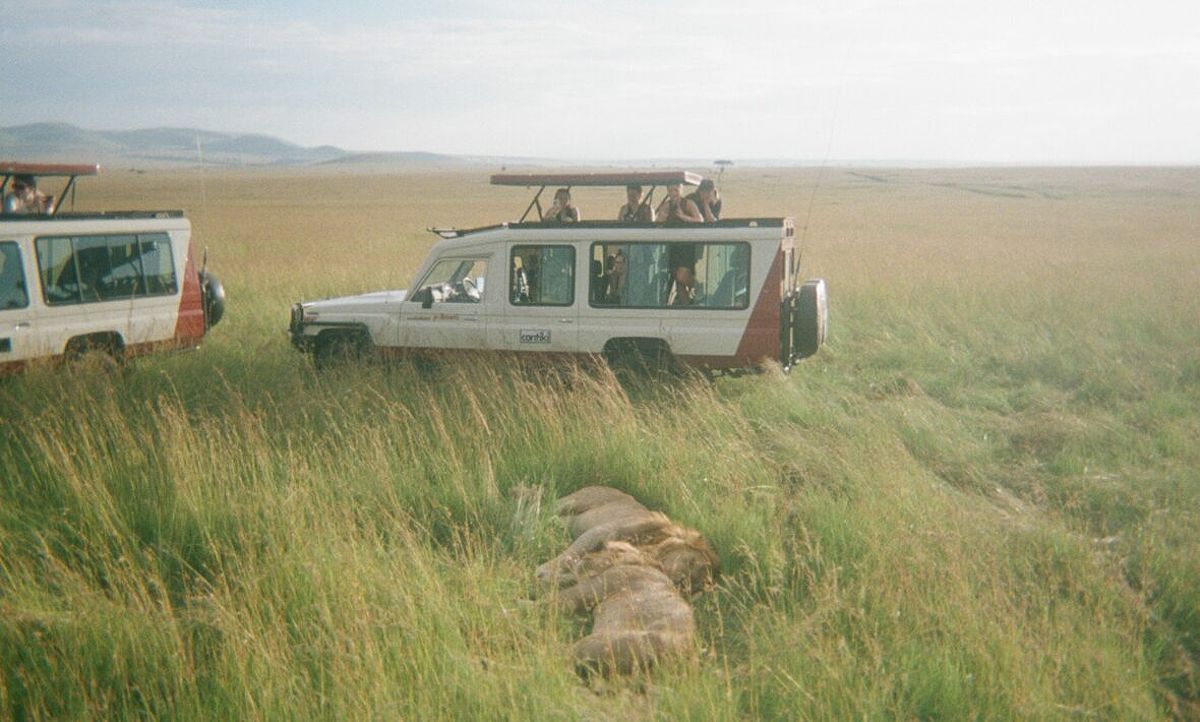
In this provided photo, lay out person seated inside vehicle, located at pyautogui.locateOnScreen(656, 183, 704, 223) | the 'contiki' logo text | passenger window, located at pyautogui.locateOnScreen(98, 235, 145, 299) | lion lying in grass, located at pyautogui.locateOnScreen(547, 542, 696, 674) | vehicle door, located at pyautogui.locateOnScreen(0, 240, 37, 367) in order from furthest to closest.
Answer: person seated inside vehicle, located at pyautogui.locateOnScreen(656, 183, 704, 223), passenger window, located at pyautogui.locateOnScreen(98, 235, 145, 299), the 'contiki' logo text, vehicle door, located at pyautogui.locateOnScreen(0, 240, 37, 367), lion lying in grass, located at pyautogui.locateOnScreen(547, 542, 696, 674)

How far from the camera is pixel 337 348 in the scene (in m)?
10.1

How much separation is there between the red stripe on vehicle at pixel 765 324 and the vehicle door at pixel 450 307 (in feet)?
8.42

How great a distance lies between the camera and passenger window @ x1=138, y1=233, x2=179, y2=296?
10.1 metres

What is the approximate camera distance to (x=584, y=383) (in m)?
8.72

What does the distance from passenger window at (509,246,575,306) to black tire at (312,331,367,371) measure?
182cm

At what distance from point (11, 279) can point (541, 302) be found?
4.94 meters

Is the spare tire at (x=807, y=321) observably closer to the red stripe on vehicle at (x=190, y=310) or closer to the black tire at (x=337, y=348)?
the black tire at (x=337, y=348)

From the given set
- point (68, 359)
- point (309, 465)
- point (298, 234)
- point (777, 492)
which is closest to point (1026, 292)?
point (777, 492)


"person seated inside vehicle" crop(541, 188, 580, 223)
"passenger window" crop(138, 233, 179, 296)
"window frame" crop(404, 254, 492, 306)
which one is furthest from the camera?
"person seated inside vehicle" crop(541, 188, 580, 223)

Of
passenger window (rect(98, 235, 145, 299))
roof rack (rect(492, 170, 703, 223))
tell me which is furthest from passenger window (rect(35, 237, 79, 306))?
roof rack (rect(492, 170, 703, 223))

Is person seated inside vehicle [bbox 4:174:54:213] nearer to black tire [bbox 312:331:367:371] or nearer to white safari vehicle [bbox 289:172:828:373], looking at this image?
black tire [bbox 312:331:367:371]

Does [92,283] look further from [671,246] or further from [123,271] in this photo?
[671,246]

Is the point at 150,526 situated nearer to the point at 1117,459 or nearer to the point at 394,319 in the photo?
the point at 394,319

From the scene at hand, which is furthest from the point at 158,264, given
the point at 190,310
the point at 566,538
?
the point at 566,538
